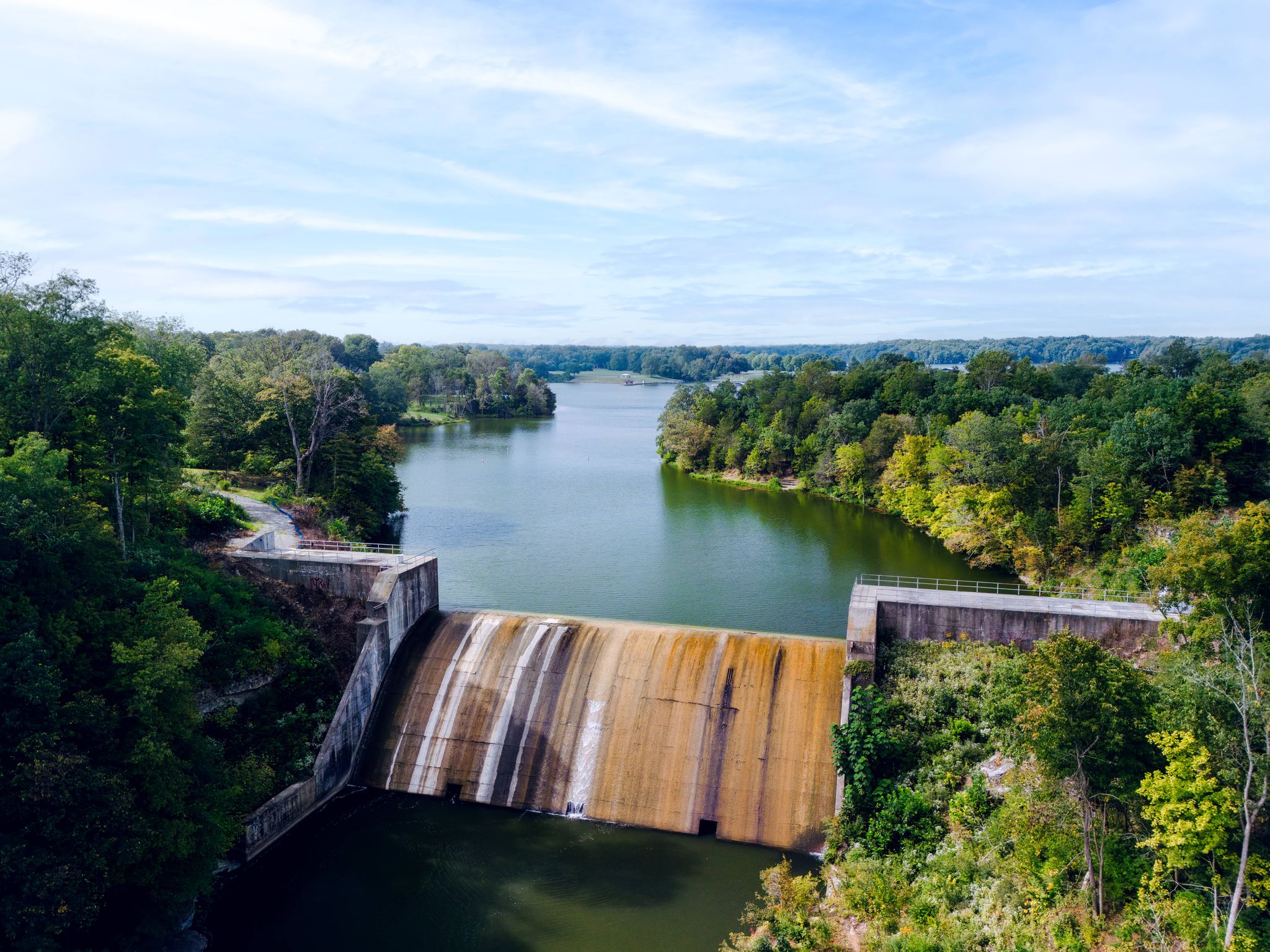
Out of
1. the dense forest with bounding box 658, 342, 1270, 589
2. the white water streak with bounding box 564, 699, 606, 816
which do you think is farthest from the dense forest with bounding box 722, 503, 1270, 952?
the dense forest with bounding box 658, 342, 1270, 589

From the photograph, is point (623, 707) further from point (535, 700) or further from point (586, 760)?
point (535, 700)

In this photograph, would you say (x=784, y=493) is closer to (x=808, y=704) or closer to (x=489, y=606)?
(x=489, y=606)

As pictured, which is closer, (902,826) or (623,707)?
(902,826)

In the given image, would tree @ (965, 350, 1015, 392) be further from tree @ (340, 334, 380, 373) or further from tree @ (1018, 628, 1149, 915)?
tree @ (340, 334, 380, 373)

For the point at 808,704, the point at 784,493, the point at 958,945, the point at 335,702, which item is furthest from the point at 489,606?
the point at 784,493

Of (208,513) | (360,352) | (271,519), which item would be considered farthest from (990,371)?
(360,352)

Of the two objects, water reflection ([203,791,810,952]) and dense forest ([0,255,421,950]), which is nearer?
dense forest ([0,255,421,950])

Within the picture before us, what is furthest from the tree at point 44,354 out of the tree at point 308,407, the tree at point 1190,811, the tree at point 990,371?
the tree at point 990,371
